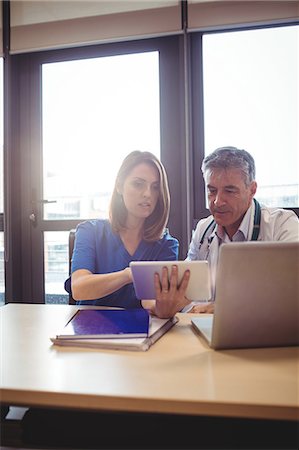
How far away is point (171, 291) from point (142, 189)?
0.68m

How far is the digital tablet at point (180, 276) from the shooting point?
88 centimetres

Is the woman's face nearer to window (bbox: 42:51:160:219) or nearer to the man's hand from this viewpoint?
the man's hand

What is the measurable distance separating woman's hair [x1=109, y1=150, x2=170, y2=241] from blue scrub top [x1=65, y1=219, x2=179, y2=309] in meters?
0.03

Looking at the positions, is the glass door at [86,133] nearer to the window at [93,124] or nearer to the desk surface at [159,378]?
the window at [93,124]

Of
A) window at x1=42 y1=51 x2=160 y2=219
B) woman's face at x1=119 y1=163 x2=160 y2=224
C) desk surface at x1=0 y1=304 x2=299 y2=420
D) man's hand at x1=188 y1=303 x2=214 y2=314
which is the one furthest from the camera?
window at x1=42 y1=51 x2=160 y2=219

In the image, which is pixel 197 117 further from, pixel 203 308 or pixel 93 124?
pixel 203 308

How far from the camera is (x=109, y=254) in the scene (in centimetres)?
148

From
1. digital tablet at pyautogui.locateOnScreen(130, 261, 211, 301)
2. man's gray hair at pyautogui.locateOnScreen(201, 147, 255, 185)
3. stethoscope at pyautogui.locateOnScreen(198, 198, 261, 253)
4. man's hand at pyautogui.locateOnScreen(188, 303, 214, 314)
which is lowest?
man's hand at pyautogui.locateOnScreen(188, 303, 214, 314)

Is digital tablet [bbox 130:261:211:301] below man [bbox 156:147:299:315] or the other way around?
below

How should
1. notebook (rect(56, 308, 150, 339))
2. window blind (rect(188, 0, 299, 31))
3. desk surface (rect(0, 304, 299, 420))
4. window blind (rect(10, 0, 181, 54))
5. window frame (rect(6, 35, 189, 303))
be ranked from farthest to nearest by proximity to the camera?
1. window frame (rect(6, 35, 189, 303))
2. window blind (rect(10, 0, 181, 54))
3. window blind (rect(188, 0, 299, 31))
4. notebook (rect(56, 308, 150, 339))
5. desk surface (rect(0, 304, 299, 420))

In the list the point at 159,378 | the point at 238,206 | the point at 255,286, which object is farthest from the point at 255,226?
the point at 159,378

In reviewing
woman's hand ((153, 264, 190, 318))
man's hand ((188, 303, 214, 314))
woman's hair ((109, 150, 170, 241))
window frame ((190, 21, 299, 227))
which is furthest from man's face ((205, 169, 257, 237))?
window frame ((190, 21, 299, 227))

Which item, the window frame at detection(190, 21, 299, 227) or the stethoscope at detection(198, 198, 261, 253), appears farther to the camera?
the window frame at detection(190, 21, 299, 227)

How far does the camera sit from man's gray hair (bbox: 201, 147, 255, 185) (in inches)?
56.2
